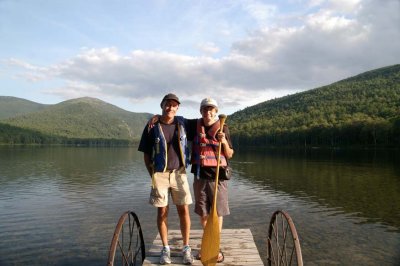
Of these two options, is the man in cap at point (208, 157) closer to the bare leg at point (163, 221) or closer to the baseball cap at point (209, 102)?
the baseball cap at point (209, 102)

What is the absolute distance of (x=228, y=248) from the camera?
8375 millimetres

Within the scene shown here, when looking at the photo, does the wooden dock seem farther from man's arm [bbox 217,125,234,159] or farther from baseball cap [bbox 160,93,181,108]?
baseball cap [bbox 160,93,181,108]

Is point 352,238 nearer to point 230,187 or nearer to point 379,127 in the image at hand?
point 230,187

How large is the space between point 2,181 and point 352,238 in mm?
33838

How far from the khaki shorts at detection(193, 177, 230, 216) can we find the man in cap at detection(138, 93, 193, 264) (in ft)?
0.79

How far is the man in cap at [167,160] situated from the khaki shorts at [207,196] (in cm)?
24

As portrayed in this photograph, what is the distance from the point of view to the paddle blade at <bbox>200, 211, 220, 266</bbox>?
7133mm

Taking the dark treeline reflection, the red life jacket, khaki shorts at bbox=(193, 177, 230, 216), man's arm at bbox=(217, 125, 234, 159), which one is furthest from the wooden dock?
the dark treeline reflection

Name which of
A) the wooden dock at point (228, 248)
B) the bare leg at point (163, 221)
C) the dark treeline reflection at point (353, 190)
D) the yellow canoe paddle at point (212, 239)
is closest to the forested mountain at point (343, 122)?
the dark treeline reflection at point (353, 190)

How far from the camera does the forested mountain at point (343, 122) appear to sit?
105m

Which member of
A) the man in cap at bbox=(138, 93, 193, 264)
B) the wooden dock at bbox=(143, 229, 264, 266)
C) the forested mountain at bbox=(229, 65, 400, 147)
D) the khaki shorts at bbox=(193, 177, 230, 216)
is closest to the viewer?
the man in cap at bbox=(138, 93, 193, 264)

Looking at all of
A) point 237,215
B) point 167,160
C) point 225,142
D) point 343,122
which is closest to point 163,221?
point 167,160

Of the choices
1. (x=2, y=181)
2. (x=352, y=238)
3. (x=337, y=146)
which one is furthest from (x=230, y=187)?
(x=337, y=146)

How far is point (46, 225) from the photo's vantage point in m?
18.6
